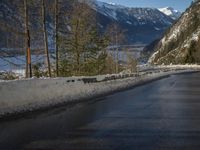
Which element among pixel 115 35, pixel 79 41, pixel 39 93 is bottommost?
pixel 39 93

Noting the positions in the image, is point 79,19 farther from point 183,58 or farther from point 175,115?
point 183,58

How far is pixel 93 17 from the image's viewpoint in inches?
1676

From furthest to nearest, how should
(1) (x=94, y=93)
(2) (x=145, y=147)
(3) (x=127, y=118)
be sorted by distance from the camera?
(1) (x=94, y=93) → (3) (x=127, y=118) → (2) (x=145, y=147)

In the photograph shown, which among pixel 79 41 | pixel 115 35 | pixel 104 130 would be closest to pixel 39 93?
pixel 104 130

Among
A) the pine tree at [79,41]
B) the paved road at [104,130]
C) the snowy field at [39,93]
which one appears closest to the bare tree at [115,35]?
the pine tree at [79,41]

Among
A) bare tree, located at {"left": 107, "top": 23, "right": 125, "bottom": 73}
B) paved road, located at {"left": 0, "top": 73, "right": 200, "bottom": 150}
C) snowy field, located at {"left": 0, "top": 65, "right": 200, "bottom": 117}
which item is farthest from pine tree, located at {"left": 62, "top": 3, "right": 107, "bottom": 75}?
bare tree, located at {"left": 107, "top": 23, "right": 125, "bottom": 73}

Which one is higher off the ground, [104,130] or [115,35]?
[115,35]

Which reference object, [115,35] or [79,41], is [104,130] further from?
[115,35]

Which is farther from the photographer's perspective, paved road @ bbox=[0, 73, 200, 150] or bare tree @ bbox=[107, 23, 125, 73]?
bare tree @ bbox=[107, 23, 125, 73]

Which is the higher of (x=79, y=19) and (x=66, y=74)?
(x=79, y=19)

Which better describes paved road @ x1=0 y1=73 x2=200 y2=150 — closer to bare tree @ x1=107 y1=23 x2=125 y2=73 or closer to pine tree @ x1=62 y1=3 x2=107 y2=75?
pine tree @ x1=62 y1=3 x2=107 y2=75

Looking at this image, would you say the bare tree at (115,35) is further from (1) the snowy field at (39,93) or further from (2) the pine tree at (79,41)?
(1) the snowy field at (39,93)

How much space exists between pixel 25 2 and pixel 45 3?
4937mm

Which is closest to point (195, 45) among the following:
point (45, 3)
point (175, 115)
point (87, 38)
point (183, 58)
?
point (183, 58)
